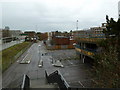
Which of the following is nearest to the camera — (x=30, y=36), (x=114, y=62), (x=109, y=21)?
(x=114, y=62)

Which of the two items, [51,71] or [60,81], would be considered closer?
[60,81]

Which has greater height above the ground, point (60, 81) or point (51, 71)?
point (60, 81)

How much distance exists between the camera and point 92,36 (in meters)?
8.15

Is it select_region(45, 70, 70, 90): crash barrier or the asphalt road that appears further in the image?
the asphalt road

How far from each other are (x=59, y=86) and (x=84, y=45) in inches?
330

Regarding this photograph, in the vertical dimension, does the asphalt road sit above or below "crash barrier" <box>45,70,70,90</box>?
Result: below

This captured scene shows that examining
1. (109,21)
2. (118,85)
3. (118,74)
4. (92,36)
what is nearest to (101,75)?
(118,74)

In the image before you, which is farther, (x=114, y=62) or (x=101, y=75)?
(x=101, y=75)

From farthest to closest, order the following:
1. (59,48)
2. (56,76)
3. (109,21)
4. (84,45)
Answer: (59,48)
(84,45)
(109,21)
(56,76)

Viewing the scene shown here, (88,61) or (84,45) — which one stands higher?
(84,45)

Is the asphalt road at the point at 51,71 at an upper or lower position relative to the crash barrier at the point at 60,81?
lower

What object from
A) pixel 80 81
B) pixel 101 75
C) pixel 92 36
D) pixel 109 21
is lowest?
pixel 80 81

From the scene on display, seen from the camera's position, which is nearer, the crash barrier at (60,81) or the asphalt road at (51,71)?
the crash barrier at (60,81)

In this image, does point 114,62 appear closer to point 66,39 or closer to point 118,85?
point 118,85
